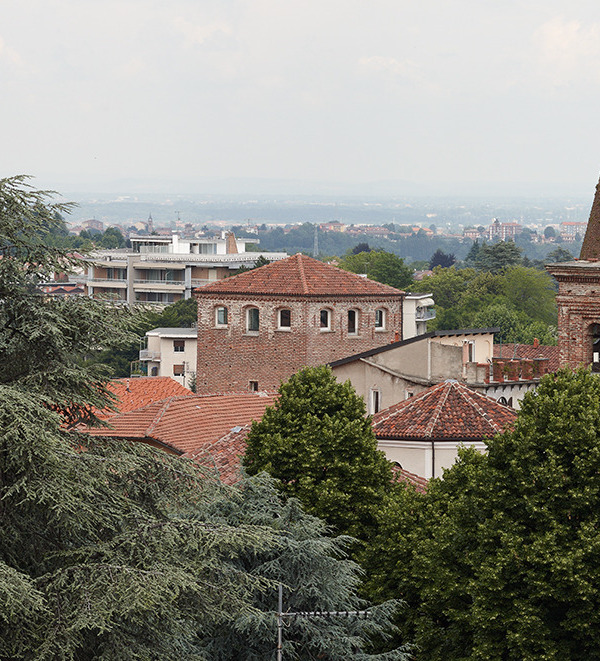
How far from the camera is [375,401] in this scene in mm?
44875

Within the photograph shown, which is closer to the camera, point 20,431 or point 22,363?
point 20,431

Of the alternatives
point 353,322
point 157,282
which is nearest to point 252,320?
point 353,322

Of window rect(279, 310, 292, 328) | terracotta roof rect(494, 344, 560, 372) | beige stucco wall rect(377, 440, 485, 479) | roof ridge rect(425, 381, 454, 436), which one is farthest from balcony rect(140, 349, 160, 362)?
beige stucco wall rect(377, 440, 485, 479)

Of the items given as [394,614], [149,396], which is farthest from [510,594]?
[149,396]

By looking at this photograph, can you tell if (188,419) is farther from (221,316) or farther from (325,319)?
(325,319)

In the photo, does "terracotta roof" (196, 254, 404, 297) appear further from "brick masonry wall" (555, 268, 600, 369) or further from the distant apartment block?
the distant apartment block

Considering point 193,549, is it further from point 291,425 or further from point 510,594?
point 291,425

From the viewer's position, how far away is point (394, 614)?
25.5 m

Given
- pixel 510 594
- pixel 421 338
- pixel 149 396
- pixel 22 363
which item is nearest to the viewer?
pixel 22 363

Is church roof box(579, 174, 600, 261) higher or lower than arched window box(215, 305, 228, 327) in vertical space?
higher

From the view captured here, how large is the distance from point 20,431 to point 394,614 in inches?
421

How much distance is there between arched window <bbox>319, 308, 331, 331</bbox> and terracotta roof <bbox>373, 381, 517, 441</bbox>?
21.1 m

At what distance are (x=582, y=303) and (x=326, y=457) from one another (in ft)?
38.4

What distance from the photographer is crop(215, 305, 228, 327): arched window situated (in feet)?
188
